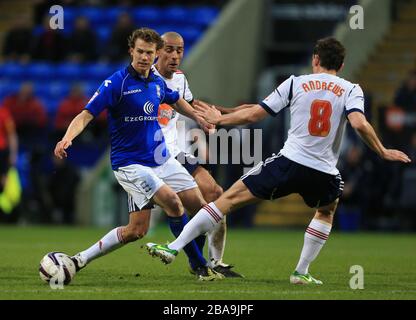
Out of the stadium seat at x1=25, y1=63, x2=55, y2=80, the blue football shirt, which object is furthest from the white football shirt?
the stadium seat at x1=25, y1=63, x2=55, y2=80

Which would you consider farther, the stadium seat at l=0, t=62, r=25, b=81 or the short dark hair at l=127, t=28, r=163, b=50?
the stadium seat at l=0, t=62, r=25, b=81

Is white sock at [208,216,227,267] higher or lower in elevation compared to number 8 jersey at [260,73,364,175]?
lower

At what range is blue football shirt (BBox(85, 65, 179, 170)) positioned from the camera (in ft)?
31.1

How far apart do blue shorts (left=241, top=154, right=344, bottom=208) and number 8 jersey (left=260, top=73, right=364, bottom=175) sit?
0.06 m

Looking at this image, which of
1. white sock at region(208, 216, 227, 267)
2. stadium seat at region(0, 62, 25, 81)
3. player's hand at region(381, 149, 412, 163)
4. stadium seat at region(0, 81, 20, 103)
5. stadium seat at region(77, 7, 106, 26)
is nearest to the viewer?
player's hand at region(381, 149, 412, 163)

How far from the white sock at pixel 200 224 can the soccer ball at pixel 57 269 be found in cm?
93

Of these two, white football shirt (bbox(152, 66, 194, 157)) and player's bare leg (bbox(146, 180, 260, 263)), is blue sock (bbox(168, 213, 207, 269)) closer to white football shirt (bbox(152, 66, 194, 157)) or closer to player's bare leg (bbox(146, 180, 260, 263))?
player's bare leg (bbox(146, 180, 260, 263))

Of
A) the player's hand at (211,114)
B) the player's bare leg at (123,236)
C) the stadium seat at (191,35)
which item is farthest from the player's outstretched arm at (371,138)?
the stadium seat at (191,35)

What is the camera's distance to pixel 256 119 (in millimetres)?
9211

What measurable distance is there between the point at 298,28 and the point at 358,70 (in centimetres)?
223

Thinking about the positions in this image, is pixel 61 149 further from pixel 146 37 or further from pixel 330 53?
pixel 330 53

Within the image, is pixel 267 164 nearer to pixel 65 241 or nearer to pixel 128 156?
pixel 128 156

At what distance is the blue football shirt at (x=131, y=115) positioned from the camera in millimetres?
9469

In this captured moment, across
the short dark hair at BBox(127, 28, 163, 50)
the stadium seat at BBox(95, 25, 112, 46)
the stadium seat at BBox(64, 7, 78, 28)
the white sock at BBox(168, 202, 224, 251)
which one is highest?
the stadium seat at BBox(64, 7, 78, 28)
